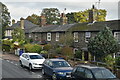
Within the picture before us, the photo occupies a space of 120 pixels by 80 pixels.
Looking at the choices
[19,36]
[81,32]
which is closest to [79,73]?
[81,32]

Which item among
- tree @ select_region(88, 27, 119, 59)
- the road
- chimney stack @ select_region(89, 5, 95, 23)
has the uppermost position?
chimney stack @ select_region(89, 5, 95, 23)

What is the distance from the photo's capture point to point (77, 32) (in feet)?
102

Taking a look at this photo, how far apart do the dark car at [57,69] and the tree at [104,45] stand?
648cm

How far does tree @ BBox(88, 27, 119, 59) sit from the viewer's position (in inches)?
869

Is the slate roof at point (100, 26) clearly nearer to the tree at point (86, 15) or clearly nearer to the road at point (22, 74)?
the road at point (22, 74)

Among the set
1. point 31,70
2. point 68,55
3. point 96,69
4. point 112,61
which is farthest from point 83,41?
point 96,69

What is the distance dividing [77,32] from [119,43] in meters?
7.93

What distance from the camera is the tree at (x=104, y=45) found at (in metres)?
22.1

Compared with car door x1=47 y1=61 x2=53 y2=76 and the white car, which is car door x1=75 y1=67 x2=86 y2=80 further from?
the white car

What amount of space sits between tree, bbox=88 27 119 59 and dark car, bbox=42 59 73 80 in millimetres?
6477

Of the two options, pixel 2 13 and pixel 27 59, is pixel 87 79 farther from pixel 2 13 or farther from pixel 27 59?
pixel 2 13


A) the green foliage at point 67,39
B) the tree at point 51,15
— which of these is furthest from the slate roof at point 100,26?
the tree at point 51,15

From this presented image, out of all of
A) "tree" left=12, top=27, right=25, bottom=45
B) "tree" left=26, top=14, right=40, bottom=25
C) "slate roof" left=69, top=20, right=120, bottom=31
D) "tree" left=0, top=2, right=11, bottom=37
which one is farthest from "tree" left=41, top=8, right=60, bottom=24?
"slate roof" left=69, top=20, right=120, bottom=31

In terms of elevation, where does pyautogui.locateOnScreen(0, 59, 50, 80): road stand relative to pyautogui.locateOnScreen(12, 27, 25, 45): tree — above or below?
below
